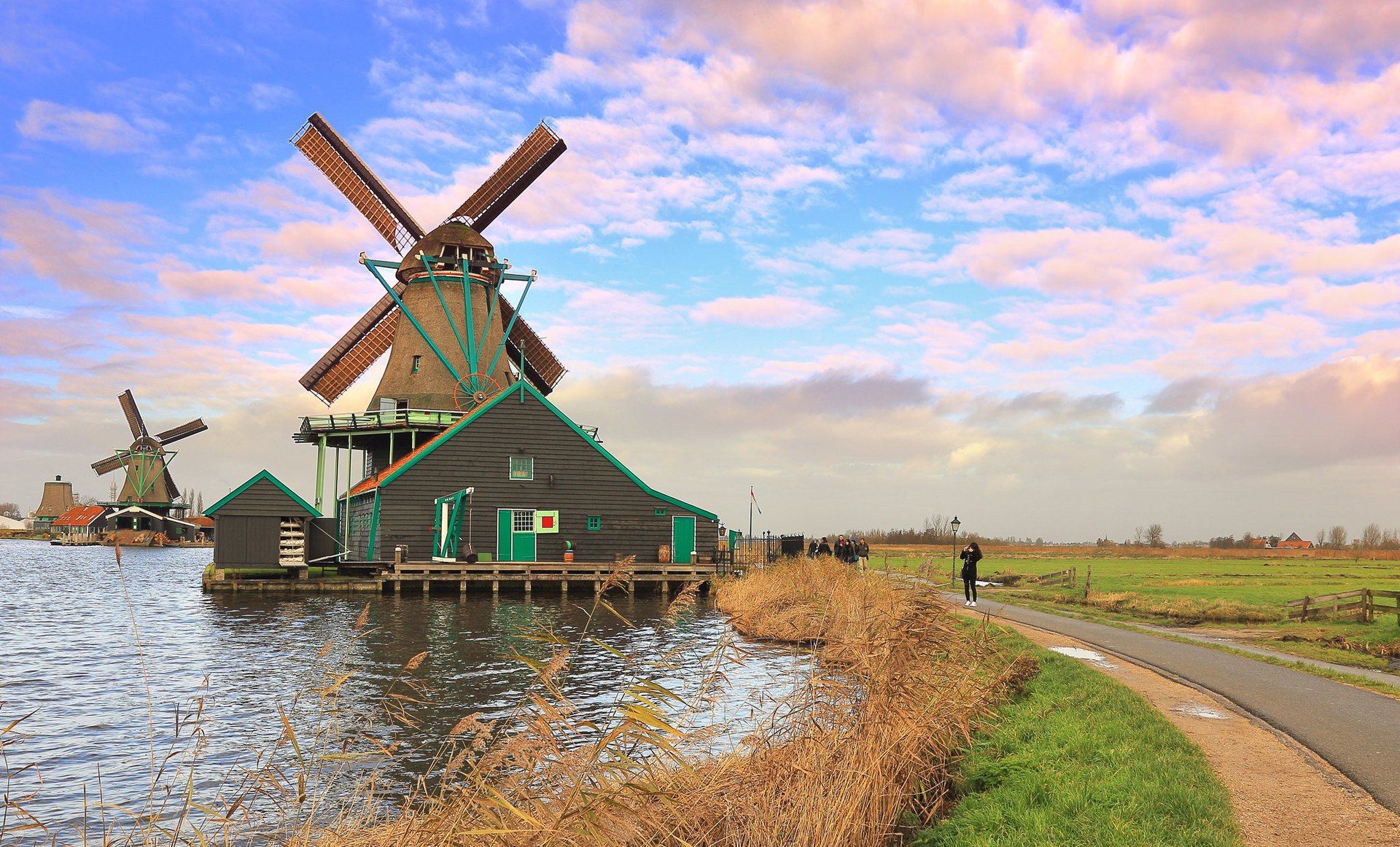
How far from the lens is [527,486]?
37.2 meters

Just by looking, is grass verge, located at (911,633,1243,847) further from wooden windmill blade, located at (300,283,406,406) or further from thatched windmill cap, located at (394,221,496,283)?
wooden windmill blade, located at (300,283,406,406)

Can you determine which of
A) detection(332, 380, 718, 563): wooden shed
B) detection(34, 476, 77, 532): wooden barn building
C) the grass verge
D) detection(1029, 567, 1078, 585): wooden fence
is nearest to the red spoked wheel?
detection(332, 380, 718, 563): wooden shed

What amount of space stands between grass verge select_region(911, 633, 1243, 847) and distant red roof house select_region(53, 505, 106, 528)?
121 m

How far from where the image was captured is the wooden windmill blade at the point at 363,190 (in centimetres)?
4653

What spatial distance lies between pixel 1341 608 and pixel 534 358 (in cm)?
3720

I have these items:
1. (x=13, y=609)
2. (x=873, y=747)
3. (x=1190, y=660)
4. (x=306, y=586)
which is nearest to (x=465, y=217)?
(x=306, y=586)

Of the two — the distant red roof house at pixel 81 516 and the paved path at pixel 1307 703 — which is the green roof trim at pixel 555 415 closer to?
the paved path at pixel 1307 703

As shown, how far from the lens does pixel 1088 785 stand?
7.17m

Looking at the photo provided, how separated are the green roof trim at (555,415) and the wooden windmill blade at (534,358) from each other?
1094cm

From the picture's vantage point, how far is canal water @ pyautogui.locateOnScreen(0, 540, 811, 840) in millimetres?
10102

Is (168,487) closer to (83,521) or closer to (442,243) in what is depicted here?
(83,521)

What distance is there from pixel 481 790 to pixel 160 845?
159 inches

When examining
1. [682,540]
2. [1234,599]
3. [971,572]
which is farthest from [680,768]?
[682,540]

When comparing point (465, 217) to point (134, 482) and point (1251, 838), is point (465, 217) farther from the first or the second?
point (134, 482)
